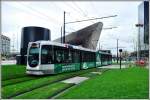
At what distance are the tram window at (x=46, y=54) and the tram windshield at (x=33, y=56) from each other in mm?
419

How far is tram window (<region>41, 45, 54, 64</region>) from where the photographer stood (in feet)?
83.1

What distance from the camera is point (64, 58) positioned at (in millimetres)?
29406

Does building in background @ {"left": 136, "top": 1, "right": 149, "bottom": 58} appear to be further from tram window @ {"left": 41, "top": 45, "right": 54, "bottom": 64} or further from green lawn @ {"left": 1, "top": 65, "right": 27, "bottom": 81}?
tram window @ {"left": 41, "top": 45, "right": 54, "bottom": 64}

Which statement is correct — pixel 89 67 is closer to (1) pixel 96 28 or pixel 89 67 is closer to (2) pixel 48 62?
(2) pixel 48 62

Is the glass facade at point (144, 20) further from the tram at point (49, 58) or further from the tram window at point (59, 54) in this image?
the tram window at point (59, 54)

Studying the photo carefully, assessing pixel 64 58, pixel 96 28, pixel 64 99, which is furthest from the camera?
pixel 96 28

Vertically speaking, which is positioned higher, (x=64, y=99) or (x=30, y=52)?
(x=30, y=52)

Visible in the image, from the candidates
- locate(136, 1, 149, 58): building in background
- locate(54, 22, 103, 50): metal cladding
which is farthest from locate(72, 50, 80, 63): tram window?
locate(54, 22, 103, 50): metal cladding

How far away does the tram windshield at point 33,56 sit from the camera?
83.1ft

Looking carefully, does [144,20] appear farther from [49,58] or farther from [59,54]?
[49,58]

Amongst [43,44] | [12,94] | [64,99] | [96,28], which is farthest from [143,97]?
[96,28]

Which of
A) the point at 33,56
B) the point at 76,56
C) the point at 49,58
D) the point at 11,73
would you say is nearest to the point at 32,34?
the point at 76,56

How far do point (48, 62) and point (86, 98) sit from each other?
14225 millimetres

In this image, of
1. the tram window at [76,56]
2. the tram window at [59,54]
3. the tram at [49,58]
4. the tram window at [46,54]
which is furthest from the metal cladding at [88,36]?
the tram window at [46,54]
